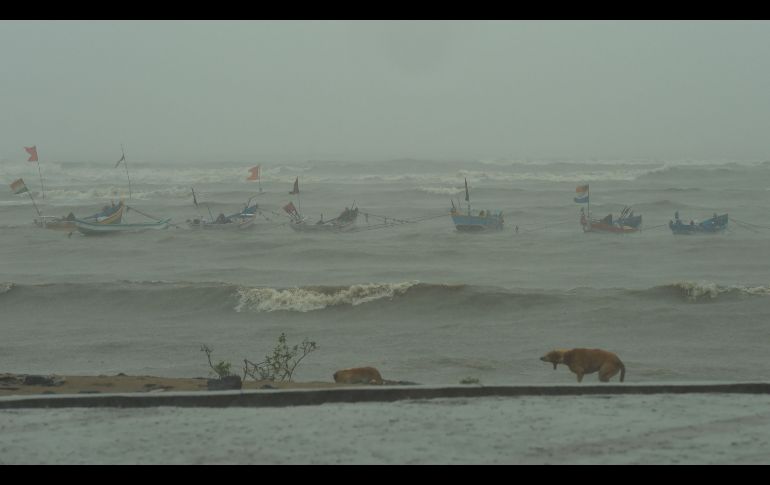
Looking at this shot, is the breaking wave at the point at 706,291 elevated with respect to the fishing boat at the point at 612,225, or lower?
lower

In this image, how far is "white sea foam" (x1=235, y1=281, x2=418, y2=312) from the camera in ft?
63.6

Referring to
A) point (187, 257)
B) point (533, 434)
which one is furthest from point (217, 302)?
point (533, 434)

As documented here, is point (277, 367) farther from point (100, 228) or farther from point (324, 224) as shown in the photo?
point (100, 228)

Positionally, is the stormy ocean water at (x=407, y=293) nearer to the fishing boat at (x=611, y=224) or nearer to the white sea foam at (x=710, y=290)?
the white sea foam at (x=710, y=290)

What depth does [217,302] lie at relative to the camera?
19.9 metres

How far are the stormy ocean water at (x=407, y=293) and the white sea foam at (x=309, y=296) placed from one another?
2.1 inches

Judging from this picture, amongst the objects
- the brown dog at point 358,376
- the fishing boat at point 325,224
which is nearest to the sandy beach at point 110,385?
the brown dog at point 358,376

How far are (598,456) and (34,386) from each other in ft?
19.6

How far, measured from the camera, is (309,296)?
1992 cm

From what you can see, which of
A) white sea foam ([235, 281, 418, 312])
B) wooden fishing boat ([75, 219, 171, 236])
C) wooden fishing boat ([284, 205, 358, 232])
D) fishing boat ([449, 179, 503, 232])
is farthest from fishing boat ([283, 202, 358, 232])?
white sea foam ([235, 281, 418, 312])

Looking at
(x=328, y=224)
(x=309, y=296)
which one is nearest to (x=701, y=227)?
(x=328, y=224)

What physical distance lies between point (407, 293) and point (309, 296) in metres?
2.07

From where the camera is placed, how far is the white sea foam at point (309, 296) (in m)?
19.4

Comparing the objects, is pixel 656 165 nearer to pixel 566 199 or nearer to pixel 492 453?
pixel 566 199
